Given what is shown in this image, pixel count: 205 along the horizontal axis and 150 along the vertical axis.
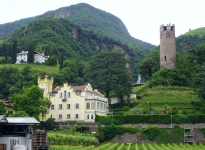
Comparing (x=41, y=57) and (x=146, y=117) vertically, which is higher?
(x=41, y=57)

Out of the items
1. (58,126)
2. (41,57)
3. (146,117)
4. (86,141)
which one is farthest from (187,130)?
(41,57)

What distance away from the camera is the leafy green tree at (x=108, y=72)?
81.6 metres

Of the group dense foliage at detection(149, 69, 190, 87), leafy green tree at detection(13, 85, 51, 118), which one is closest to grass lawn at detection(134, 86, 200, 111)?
dense foliage at detection(149, 69, 190, 87)

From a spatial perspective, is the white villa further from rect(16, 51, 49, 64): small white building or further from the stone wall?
rect(16, 51, 49, 64): small white building

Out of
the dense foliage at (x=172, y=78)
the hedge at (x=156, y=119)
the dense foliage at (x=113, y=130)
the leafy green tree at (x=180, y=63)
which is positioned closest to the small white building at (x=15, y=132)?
the dense foliage at (x=113, y=130)

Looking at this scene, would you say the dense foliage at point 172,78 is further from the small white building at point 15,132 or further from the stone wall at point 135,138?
the small white building at point 15,132

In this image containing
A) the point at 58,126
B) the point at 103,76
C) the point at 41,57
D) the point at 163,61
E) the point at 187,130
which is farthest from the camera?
the point at 41,57

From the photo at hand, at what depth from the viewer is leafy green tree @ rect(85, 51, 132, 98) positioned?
268ft

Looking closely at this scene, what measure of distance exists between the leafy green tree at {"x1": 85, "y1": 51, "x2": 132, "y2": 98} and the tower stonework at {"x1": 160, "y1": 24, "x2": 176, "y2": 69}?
15.5 metres

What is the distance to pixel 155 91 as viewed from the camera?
278 feet

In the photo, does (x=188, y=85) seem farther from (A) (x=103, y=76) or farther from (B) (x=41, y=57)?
(B) (x=41, y=57)

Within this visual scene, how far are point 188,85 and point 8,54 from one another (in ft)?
299

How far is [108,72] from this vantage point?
85.0 m

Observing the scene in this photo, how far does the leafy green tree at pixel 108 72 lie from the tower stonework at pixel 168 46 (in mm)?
15464
